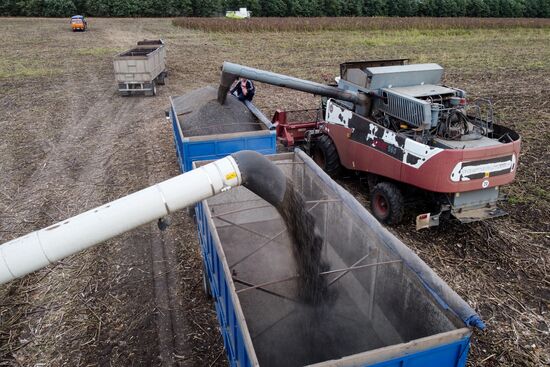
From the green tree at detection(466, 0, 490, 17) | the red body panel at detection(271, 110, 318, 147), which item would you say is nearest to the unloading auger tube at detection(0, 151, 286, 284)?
the red body panel at detection(271, 110, 318, 147)

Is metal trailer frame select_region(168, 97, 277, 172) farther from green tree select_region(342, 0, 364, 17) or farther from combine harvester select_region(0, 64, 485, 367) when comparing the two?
green tree select_region(342, 0, 364, 17)

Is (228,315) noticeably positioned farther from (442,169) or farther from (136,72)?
(136,72)

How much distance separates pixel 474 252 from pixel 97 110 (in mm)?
11446

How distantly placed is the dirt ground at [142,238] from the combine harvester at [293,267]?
807 millimetres

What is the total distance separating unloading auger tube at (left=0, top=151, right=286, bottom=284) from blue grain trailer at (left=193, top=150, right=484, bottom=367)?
0.72 metres

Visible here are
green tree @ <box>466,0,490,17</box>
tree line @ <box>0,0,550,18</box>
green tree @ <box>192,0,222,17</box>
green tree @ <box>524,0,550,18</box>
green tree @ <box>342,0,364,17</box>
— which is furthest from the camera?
green tree @ <box>524,0,550,18</box>

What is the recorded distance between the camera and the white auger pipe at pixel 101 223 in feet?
10.5

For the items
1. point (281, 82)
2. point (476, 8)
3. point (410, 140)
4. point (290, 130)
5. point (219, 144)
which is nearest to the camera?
point (410, 140)

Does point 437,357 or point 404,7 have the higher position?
point 404,7

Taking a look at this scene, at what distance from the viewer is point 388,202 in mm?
7055

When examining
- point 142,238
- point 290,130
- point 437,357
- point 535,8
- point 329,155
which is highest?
point 535,8

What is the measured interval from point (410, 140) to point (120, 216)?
449 cm

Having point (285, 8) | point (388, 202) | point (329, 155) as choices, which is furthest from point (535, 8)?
point (388, 202)

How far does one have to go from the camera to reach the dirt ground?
5.09 meters
